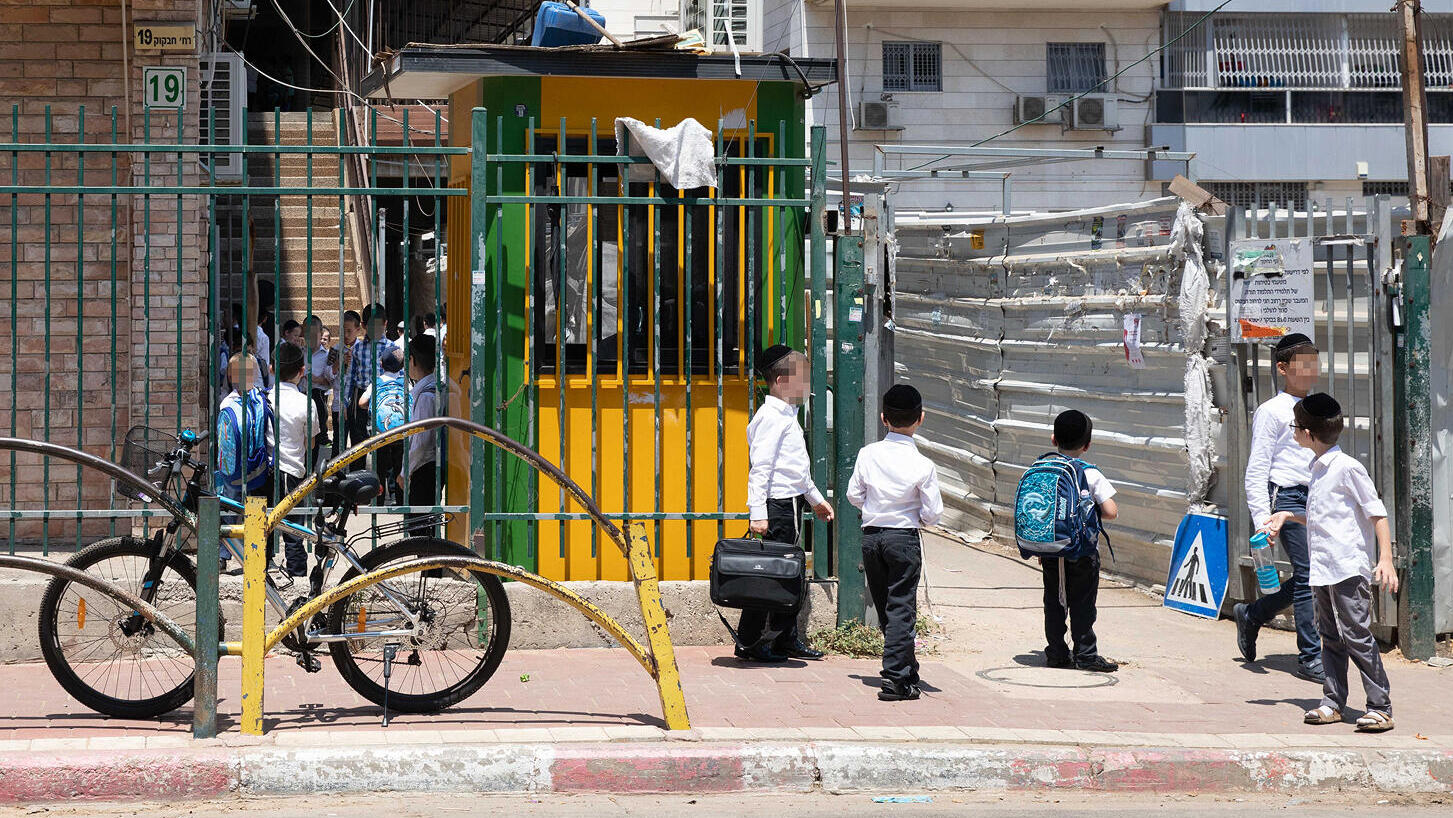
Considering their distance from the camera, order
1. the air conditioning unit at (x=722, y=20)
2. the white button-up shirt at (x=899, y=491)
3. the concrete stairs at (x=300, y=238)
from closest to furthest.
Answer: the white button-up shirt at (x=899, y=491)
the concrete stairs at (x=300, y=238)
the air conditioning unit at (x=722, y=20)

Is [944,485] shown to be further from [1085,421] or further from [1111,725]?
[1111,725]

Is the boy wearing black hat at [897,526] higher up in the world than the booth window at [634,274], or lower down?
lower down

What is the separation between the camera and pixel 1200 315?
9.19 metres

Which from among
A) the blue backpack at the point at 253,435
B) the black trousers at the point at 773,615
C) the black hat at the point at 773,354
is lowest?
the black trousers at the point at 773,615

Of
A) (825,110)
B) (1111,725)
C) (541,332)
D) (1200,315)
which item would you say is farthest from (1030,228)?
(825,110)

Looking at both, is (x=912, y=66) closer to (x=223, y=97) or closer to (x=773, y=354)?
(x=223, y=97)

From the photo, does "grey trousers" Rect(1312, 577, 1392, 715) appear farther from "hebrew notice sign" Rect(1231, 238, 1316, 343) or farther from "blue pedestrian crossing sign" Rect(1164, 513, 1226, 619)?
"hebrew notice sign" Rect(1231, 238, 1316, 343)

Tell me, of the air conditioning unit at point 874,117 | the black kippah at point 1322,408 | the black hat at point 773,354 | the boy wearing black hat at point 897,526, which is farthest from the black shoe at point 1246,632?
the air conditioning unit at point 874,117

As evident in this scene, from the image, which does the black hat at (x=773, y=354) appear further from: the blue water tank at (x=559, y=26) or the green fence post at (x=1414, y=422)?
the green fence post at (x=1414, y=422)

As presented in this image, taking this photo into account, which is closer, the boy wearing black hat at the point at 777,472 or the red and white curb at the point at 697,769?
the red and white curb at the point at 697,769

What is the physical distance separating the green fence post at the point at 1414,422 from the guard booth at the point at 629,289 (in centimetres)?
309

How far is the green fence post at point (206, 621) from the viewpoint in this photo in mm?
6012

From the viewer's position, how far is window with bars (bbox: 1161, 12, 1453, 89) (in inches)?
934

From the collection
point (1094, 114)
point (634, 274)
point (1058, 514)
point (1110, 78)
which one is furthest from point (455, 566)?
point (1110, 78)
